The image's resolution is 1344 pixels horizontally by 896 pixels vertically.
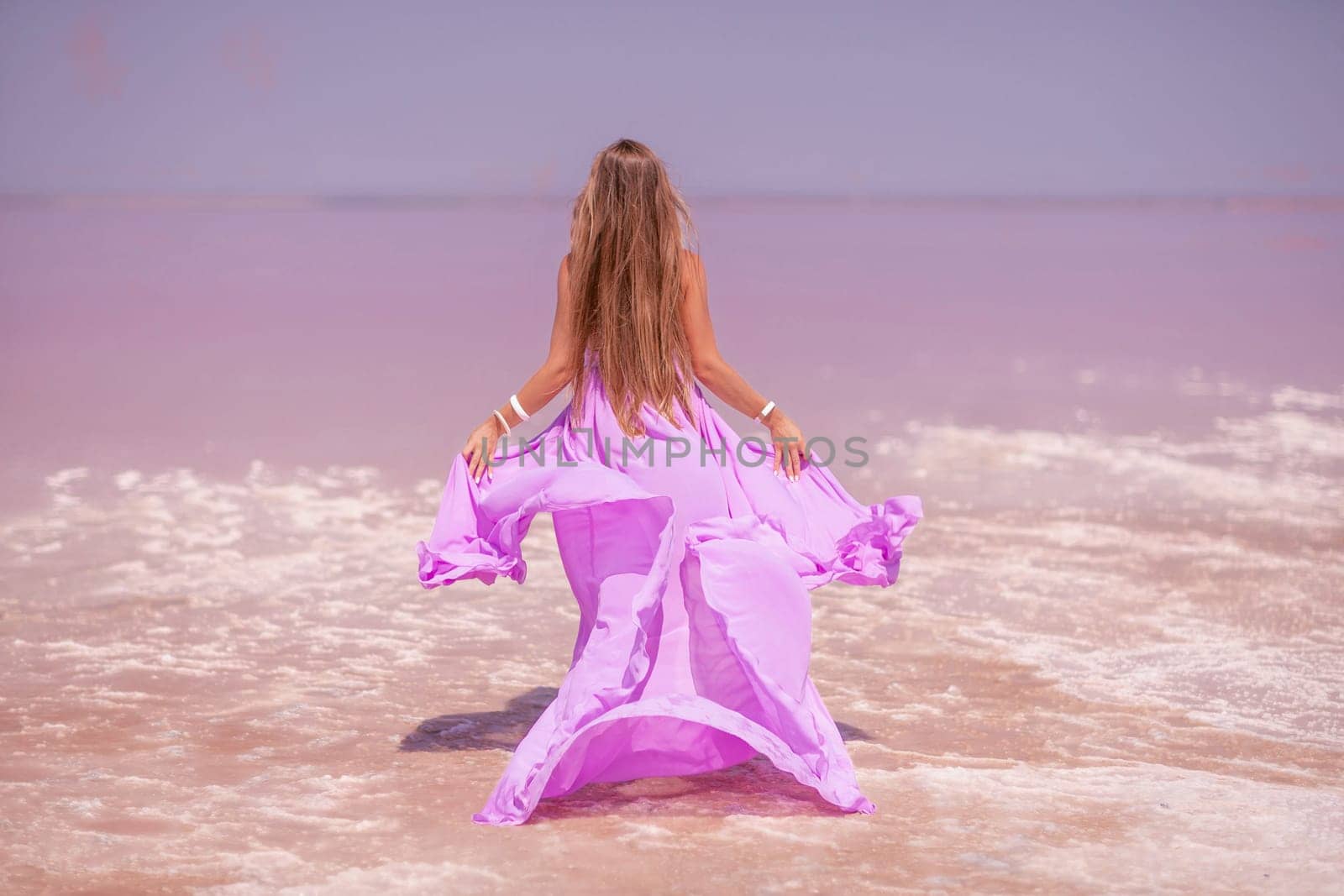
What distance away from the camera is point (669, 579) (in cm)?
364

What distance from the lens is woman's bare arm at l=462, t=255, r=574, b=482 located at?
3.81 meters

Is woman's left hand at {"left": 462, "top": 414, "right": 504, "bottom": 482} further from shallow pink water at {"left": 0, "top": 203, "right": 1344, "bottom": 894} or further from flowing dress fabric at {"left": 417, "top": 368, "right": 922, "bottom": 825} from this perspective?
shallow pink water at {"left": 0, "top": 203, "right": 1344, "bottom": 894}

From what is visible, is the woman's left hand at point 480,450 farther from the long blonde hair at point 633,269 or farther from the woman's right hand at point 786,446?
the woman's right hand at point 786,446

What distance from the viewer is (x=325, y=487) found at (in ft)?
23.8

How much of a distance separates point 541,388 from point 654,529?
0.52 meters

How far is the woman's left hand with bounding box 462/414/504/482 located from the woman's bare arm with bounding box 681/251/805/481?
576 millimetres

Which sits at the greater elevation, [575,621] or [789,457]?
[789,457]

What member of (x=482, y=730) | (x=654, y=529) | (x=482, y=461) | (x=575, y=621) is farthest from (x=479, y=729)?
(x=575, y=621)

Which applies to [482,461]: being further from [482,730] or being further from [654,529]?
[482,730]

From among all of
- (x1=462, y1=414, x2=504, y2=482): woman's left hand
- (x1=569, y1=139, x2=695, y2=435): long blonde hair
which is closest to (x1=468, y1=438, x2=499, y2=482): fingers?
(x1=462, y1=414, x2=504, y2=482): woman's left hand

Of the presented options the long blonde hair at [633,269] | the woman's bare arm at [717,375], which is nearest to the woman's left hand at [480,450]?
the long blonde hair at [633,269]

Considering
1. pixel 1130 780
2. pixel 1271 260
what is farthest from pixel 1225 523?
pixel 1271 260

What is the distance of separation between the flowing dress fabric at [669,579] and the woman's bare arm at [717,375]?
76mm

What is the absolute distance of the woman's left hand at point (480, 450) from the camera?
A: 3840mm
